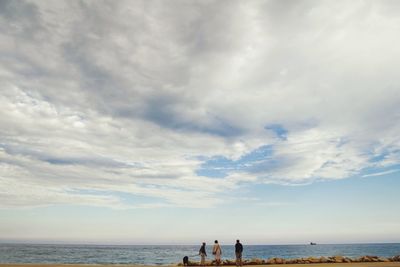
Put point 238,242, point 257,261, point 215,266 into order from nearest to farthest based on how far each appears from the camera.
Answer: point 238,242, point 215,266, point 257,261

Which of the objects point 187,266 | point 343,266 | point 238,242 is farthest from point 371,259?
point 187,266

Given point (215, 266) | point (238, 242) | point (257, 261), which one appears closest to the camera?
point (238, 242)

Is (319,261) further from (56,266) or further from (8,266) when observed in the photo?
(8,266)

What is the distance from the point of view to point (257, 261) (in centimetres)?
3122

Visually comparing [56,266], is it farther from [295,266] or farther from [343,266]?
[343,266]

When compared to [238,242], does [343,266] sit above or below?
below

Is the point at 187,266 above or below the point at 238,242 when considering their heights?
below

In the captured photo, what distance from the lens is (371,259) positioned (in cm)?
3219

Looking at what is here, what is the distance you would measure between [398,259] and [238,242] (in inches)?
750

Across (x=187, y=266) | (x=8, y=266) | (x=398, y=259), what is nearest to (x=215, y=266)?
(x=187, y=266)

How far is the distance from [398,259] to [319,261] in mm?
8023

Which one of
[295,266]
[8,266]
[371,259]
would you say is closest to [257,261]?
[295,266]

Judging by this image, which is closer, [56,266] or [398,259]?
[56,266]

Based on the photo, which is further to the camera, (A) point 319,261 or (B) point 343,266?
(A) point 319,261
